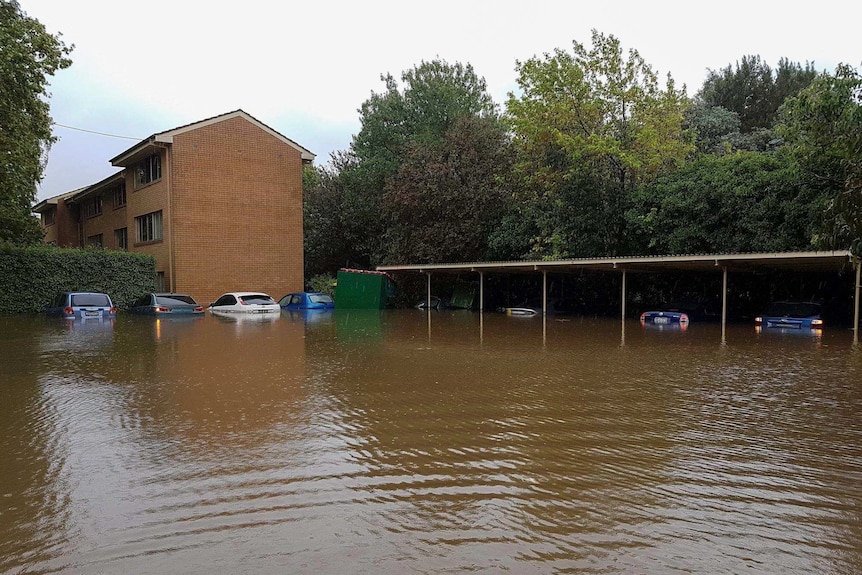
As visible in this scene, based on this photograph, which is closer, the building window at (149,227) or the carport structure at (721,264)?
the carport structure at (721,264)

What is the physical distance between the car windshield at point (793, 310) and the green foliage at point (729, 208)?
2055mm

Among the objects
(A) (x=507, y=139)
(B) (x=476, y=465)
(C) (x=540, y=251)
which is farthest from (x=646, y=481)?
(A) (x=507, y=139)

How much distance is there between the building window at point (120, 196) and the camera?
32906mm

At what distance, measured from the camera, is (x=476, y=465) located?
5266 mm

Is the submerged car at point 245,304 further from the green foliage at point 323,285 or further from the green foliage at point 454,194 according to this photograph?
the green foliage at point 323,285

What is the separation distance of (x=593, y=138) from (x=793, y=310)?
34.8 ft

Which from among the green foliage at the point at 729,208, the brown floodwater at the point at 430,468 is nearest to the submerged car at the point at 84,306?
the brown floodwater at the point at 430,468

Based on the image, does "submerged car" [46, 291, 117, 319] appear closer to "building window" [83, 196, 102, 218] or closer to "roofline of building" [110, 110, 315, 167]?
"roofline of building" [110, 110, 315, 167]

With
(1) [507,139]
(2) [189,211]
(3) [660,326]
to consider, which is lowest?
(3) [660,326]

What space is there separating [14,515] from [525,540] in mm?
3275

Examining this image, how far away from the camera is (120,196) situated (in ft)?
110

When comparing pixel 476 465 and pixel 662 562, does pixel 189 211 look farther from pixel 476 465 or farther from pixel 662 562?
pixel 662 562

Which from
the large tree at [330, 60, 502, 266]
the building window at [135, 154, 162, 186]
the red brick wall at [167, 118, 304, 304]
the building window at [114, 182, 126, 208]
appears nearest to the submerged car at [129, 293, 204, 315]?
the red brick wall at [167, 118, 304, 304]

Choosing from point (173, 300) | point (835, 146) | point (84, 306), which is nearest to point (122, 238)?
point (84, 306)
